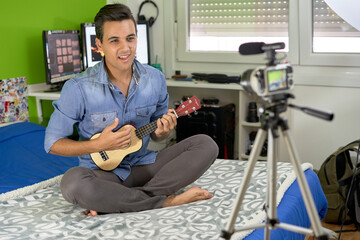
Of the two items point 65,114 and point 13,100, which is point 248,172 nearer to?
point 65,114

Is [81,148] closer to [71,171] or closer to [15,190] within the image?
[71,171]

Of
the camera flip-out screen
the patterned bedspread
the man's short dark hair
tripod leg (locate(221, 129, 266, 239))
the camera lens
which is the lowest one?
the patterned bedspread

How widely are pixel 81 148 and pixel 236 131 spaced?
2.00 m

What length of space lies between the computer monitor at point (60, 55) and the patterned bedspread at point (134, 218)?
1.09 meters

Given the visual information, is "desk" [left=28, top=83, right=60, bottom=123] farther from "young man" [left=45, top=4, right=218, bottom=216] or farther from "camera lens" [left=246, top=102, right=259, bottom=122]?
"camera lens" [left=246, top=102, right=259, bottom=122]

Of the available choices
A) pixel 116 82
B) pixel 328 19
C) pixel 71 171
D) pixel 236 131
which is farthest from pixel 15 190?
pixel 328 19

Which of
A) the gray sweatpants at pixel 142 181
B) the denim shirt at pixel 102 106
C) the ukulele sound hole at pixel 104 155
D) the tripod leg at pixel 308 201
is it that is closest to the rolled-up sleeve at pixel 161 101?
the denim shirt at pixel 102 106

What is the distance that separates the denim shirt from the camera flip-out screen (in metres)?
1.06

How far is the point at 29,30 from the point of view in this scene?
10.6 feet

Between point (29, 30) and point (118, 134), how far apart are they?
157 cm

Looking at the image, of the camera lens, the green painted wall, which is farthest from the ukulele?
the camera lens

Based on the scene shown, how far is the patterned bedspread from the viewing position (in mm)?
1760

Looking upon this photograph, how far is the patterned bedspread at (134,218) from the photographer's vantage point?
5.77 ft

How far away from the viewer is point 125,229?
5.88 feet
